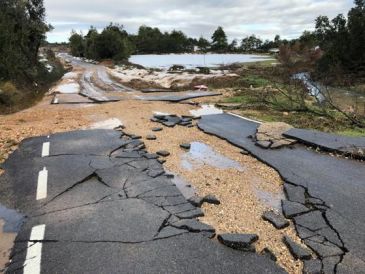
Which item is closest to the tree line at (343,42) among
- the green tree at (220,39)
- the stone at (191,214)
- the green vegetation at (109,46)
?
the stone at (191,214)

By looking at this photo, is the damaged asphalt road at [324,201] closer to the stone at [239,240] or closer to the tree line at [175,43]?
the stone at [239,240]

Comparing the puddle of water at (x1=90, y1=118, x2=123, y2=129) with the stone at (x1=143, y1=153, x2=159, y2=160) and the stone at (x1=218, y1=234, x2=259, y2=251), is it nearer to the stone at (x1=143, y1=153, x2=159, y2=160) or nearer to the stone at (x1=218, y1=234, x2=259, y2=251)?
the stone at (x1=143, y1=153, x2=159, y2=160)

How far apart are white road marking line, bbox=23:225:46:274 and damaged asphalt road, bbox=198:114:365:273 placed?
307 centimetres

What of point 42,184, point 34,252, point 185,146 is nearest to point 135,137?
point 185,146

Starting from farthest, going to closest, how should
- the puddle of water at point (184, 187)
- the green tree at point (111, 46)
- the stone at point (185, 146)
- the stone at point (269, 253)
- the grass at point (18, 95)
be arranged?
the green tree at point (111, 46) < the grass at point (18, 95) < the stone at point (185, 146) < the puddle of water at point (184, 187) < the stone at point (269, 253)

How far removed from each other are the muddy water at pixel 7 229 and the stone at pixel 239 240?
2582 millimetres

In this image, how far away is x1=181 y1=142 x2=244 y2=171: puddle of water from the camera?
24.8 ft

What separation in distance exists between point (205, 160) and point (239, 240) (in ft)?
Answer: 12.1

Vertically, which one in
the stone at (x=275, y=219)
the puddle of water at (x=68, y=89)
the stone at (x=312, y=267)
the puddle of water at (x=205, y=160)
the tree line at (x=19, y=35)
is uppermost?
the tree line at (x=19, y=35)

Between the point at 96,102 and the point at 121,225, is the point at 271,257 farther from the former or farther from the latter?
the point at 96,102

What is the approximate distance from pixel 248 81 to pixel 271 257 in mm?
21516

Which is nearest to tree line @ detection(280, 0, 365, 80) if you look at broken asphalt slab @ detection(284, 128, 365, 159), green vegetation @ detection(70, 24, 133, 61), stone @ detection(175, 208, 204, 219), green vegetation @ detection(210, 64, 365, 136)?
green vegetation @ detection(210, 64, 365, 136)

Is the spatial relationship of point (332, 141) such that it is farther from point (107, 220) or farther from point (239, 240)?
point (107, 220)

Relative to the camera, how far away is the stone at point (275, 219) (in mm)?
4945
